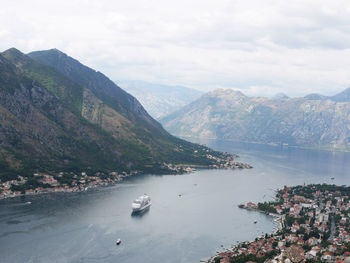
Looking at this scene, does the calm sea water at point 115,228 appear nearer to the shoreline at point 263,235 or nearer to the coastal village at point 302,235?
the shoreline at point 263,235

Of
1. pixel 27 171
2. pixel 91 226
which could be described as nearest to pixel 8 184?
pixel 27 171

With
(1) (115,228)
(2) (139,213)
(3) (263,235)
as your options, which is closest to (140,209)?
(2) (139,213)

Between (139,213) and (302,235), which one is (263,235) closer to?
(302,235)

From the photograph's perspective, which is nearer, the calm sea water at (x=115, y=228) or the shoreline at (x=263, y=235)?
the shoreline at (x=263, y=235)

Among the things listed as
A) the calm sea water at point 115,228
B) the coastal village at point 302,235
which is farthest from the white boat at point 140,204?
the coastal village at point 302,235

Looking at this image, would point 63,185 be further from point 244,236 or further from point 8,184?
point 244,236

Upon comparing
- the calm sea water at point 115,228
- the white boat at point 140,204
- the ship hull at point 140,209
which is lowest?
the calm sea water at point 115,228

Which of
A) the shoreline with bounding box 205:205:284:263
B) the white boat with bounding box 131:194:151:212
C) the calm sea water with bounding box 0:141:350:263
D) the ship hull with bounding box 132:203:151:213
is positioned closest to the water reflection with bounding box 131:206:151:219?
the ship hull with bounding box 132:203:151:213

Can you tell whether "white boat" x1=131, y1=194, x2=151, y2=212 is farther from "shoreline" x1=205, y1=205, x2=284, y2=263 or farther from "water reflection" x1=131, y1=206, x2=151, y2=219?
"shoreline" x1=205, y1=205, x2=284, y2=263
